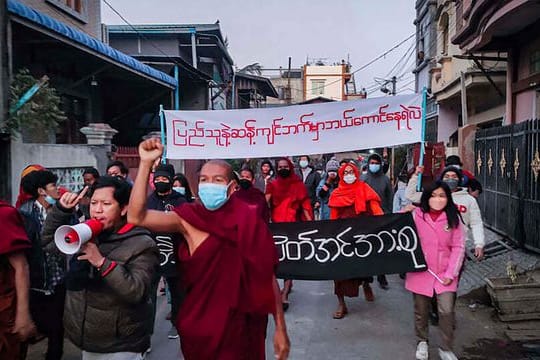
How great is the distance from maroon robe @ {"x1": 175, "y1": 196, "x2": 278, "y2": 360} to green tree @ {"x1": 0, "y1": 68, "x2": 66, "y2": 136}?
5.31m

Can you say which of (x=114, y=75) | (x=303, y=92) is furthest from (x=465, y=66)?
(x=303, y=92)

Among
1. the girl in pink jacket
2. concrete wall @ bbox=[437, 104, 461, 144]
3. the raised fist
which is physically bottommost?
the girl in pink jacket

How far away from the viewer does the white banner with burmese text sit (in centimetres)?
569

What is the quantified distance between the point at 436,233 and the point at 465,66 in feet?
42.3

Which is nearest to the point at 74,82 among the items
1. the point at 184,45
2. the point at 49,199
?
the point at 184,45

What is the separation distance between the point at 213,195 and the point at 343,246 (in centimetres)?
270

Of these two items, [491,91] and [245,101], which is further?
[245,101]

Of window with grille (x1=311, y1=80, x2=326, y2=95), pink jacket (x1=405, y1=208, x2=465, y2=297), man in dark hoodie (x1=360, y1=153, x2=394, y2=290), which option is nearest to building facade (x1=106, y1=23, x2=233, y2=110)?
man in dark hoodie (x1=360, y1=153, x2=394, y2=290)

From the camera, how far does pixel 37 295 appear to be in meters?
4.04

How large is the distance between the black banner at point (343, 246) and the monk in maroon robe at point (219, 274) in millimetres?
2468

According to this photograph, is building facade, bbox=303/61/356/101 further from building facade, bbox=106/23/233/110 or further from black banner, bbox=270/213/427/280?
black banner, bbox=270/213/427/280

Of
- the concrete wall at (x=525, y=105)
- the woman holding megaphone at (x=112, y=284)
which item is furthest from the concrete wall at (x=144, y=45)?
the woman holding megaphone at (x=112, y=284)

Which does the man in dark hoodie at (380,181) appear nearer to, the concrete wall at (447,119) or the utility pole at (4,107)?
the utility pole at (4,107)

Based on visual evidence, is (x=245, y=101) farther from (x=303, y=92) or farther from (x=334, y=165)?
(x=303, y=92)
